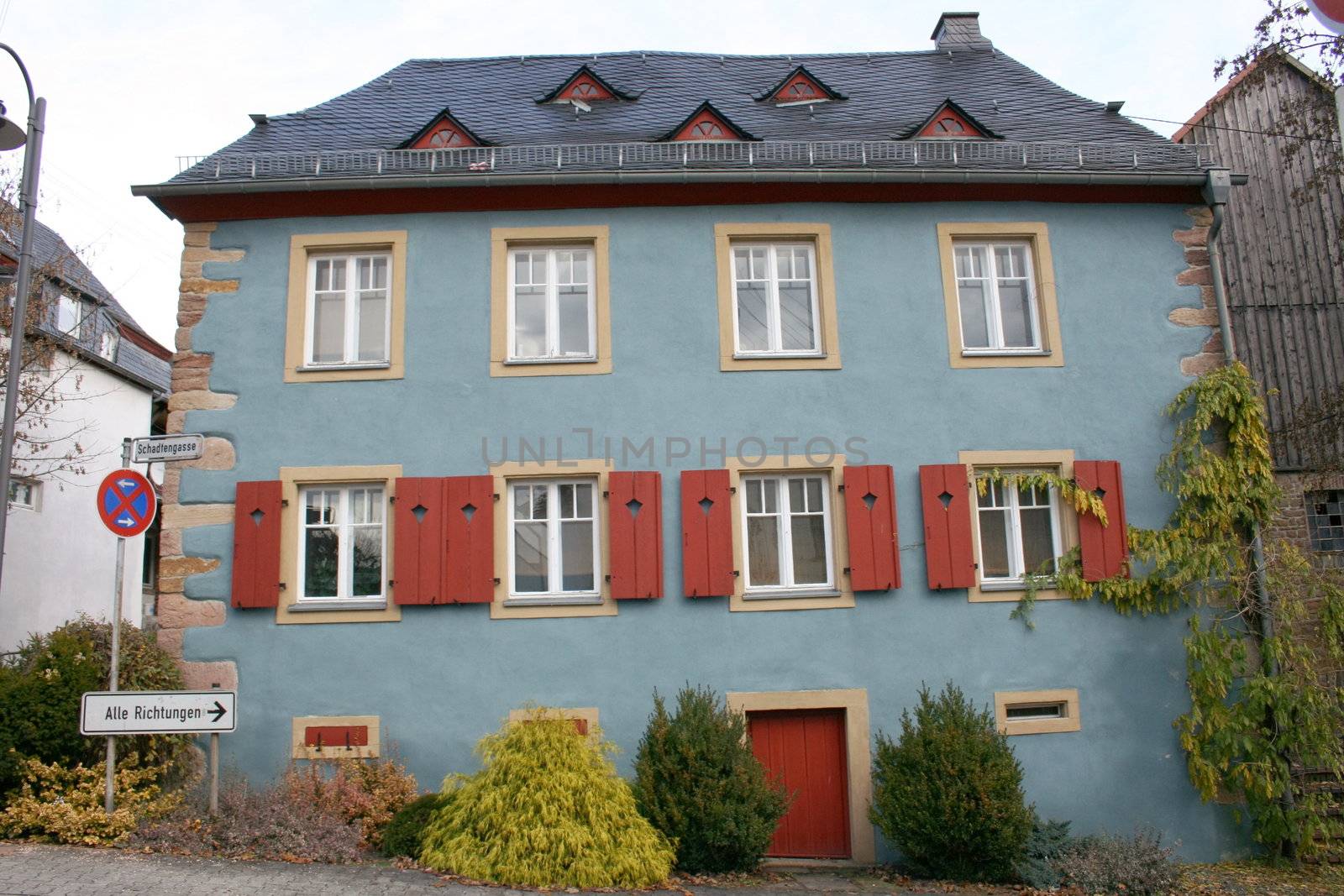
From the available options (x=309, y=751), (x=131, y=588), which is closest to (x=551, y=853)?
(x=309, y=751)

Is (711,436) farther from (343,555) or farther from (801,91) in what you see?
(801,91)

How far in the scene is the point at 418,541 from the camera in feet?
31.3

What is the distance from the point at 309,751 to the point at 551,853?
280 centimetres

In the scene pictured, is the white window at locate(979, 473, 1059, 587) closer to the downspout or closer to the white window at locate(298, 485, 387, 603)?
the downspout

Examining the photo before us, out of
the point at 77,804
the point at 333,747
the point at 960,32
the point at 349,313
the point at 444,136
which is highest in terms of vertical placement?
the point at 960,32

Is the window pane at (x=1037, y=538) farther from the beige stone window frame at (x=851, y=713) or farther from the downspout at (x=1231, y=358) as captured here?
the beige stone window frame at (x=851, y=713)

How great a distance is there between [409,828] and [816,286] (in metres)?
5.97

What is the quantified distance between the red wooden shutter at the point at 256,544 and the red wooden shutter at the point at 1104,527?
7.17m

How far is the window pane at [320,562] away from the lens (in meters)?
9.71

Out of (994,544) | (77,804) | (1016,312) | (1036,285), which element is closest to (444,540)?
(77,804)

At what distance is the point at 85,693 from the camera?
7945 millimetres

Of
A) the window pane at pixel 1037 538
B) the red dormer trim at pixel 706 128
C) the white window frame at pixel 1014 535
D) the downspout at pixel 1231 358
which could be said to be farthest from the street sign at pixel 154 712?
the downspout at pixel 1231 358

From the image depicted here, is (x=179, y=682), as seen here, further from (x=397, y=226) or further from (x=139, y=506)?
(x=397, y=226)

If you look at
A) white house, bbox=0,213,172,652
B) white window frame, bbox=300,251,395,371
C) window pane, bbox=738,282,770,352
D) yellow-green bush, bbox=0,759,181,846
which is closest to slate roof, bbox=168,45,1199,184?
white window frame, bbox=300,251,395,371
